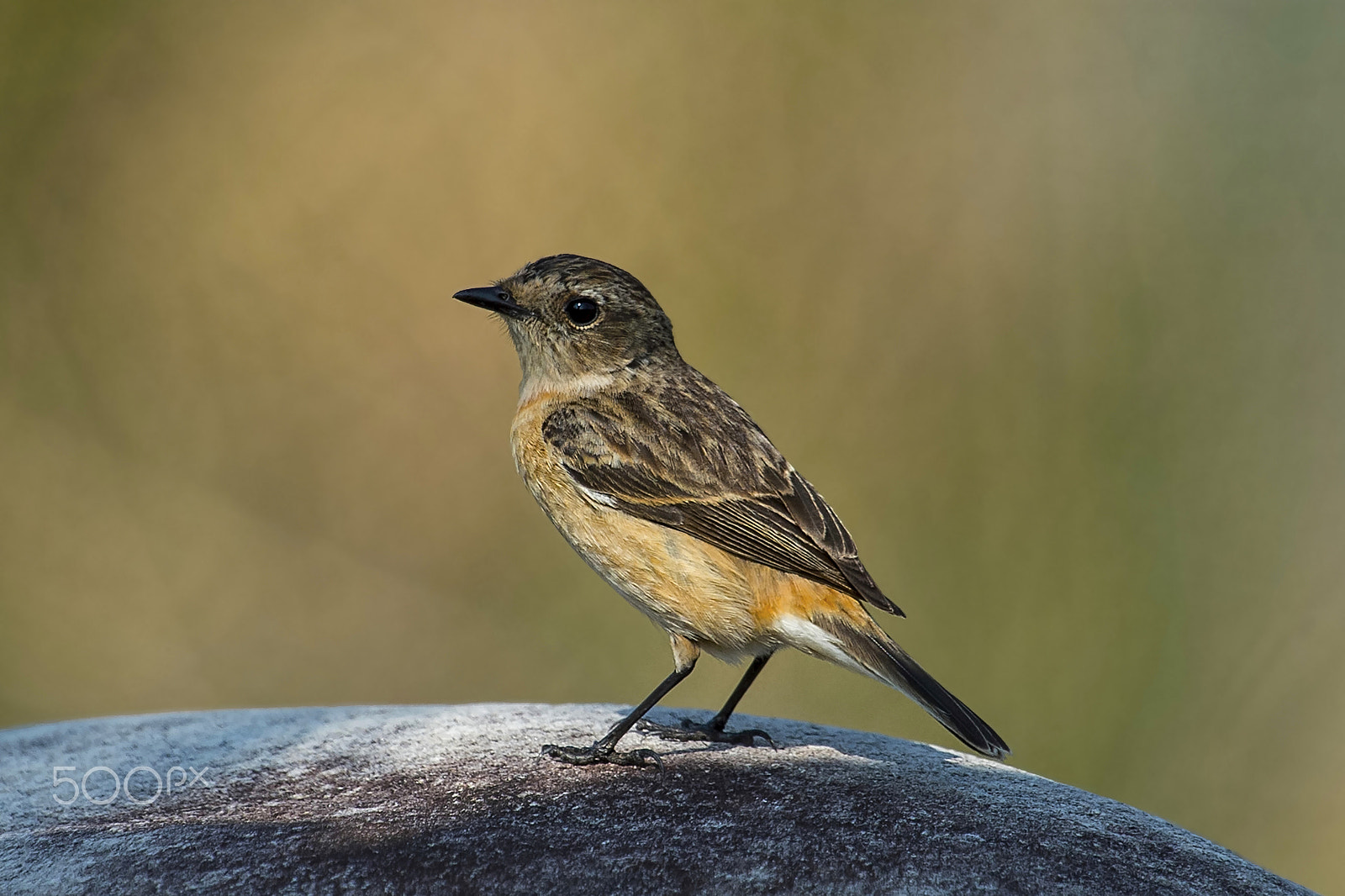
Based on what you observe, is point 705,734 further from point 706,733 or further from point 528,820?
point 528,820

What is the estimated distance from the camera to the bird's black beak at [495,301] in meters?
5.16

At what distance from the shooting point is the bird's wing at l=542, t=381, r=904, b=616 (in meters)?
4.52

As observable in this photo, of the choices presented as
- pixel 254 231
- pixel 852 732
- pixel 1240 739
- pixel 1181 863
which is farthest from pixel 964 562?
pixel 254 231

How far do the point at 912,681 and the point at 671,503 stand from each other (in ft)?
3.57

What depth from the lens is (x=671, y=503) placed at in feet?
15.2

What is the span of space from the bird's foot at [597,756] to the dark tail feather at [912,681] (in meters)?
0.76

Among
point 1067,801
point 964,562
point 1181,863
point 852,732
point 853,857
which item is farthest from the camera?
point 964,562

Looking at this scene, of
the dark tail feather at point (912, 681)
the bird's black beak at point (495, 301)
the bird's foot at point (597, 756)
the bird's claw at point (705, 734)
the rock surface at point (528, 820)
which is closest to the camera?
the rock surface at point (528, 820)

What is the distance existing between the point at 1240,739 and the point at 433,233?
5.98 metres

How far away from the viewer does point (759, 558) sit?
4496 millimetres

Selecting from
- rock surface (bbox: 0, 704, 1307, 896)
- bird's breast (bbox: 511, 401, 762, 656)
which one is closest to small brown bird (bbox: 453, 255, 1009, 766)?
bird's breast (bbox: 511, 401, 762, 656)

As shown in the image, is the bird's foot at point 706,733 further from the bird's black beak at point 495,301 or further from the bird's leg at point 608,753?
the bird's black beak at point 495,301

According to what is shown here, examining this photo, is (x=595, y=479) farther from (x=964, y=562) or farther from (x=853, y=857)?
(x=964, y=562)

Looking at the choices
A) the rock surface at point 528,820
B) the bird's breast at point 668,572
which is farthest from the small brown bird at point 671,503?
the rock surface at point 528,820
